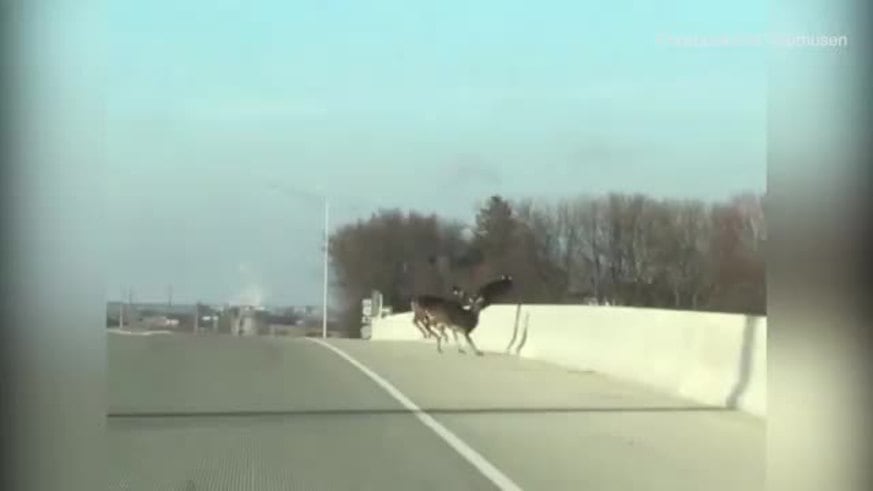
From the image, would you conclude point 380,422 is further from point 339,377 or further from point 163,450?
point 339,377

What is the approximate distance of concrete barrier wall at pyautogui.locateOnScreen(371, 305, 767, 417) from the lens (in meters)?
15.7

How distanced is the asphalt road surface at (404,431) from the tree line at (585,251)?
9.45 ft

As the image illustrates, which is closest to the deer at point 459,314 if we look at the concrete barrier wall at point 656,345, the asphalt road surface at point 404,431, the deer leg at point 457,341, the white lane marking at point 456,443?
the deer leg at point 457,341

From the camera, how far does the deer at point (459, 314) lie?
29688mm

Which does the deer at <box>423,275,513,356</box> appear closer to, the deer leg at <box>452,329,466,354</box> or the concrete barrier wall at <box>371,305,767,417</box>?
the deer leg at <box>452,329,466,354</box>

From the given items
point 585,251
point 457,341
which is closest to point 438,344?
point 457,341

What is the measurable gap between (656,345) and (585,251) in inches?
296

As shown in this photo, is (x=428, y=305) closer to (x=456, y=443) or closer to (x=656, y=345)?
(x=656, y=345)

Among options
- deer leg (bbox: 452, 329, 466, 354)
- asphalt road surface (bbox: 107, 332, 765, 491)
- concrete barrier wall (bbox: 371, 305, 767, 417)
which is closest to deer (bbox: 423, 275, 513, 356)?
deer leg (bbox: 452, 329, 466, 354)

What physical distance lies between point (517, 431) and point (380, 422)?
1437 millimetres

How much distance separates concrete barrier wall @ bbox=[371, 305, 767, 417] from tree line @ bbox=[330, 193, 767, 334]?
3.28ft

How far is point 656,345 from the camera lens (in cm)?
1967

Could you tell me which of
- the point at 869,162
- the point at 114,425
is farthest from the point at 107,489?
the point at 869,162

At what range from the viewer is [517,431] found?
1399cm
